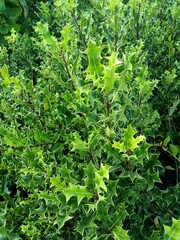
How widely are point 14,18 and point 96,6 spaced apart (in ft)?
2.44

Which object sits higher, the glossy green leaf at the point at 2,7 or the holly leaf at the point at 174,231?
the glossy green leaf at the point at 2,7

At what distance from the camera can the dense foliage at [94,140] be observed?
4.94 feet

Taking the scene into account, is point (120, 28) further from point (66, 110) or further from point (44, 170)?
point (44, 170)

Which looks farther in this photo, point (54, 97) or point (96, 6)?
point (96, 6)

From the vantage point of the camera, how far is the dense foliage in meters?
1.50

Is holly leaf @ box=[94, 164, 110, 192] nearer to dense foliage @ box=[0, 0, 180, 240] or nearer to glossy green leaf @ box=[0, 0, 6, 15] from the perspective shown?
dense foliage @ box=[0, 0, 180, 240]

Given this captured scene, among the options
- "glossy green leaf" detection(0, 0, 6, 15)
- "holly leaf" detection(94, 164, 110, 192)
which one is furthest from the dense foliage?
"glossy green leaf" detection(0, 0, 6, 15)

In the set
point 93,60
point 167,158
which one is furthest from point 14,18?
point 93,60

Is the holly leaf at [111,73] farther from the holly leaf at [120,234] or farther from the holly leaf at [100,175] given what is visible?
the holly leaf at [120,234]

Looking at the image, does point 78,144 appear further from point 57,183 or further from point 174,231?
point 174,231

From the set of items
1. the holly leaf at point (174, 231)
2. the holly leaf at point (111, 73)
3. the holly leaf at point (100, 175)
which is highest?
the holly leaf at point (111, 73)

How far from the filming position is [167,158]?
244 centimetres

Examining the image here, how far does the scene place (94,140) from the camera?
152 centimetres

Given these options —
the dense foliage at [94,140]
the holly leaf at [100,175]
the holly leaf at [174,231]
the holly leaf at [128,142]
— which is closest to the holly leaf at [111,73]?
the dense foliage at [94,140]
